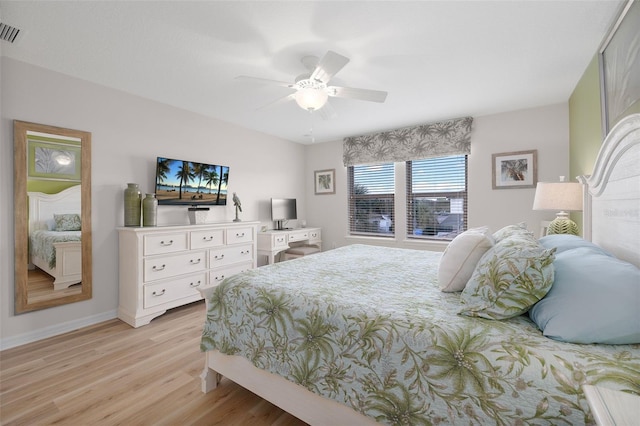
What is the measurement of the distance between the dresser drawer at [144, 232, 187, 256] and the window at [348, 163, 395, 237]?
9.56 feet

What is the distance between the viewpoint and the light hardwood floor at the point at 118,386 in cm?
159

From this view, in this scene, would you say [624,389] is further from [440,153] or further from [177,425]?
[440,153]

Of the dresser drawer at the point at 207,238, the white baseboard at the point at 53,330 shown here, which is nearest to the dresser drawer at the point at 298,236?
the dresser drawer at the point at 207,238

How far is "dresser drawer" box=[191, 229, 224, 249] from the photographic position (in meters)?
3.26

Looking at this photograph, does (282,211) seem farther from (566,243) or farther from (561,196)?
(566,243)

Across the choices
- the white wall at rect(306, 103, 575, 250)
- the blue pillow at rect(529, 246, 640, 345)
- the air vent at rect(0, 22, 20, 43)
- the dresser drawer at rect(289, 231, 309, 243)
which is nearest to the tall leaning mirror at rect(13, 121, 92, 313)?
the air vent at rect(0, 22, 20, 43)

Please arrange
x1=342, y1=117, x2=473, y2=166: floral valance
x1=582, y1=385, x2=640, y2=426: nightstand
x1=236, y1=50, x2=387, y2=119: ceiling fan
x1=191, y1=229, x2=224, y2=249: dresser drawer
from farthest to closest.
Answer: x1=342, y1=117, x2=473, y2=166: floral valance < x1=191, y1=229, x2=224, y2=249: dresser drawer < x1=236, y1=50, x2=387, y2=119: ceiling fan < x1=582, y1=385, x2=640, y2=426: nightstand

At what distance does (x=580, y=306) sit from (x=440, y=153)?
3.46 m

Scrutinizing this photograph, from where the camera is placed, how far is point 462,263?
4.90 ft

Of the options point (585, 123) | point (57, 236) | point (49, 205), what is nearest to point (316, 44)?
point (585, 123)

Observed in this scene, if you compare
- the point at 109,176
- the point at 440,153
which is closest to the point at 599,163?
the point at 440,153

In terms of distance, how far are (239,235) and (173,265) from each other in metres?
0.92

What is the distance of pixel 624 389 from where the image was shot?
759 mm

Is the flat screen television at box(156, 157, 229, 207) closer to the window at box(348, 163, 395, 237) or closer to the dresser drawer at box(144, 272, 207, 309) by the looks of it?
the dresser drawer at box(144, 272, 207, 309)
